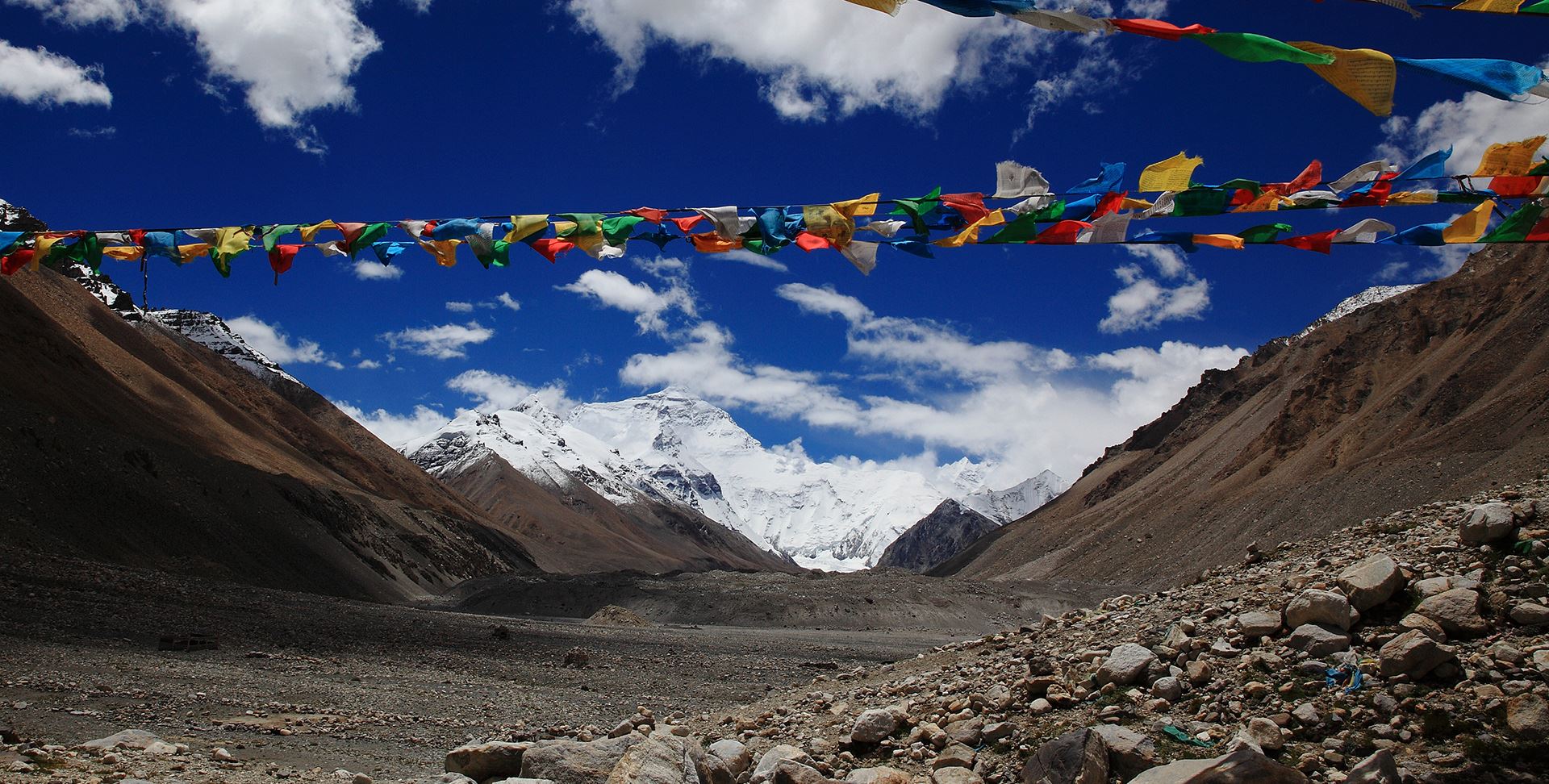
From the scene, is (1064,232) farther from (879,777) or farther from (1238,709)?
(879,777)

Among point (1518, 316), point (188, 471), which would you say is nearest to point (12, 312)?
point (188, 471)

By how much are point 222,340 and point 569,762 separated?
435 feet

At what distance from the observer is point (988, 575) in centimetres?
9050

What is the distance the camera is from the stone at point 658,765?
6.55m

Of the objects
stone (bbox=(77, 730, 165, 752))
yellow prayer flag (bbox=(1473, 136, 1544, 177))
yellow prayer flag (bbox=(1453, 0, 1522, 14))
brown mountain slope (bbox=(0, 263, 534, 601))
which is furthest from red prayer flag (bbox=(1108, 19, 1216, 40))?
brown mountain slope (bbox=(0, 263, 534, 601))

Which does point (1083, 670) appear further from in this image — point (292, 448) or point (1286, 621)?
point (292, 448)

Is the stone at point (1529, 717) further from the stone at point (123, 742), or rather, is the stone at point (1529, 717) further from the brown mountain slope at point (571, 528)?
the brown mountain slope at point (571, 528)

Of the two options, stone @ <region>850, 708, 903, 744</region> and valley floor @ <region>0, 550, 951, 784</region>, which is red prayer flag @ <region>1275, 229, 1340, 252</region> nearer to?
stone @ <region>850, 708, 903, 744</region>

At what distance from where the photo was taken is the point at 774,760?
7.37 meters

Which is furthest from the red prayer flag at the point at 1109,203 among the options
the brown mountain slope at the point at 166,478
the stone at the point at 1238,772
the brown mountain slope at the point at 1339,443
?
the brown mountain slope at the point at 1339,443

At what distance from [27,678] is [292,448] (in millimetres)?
71966

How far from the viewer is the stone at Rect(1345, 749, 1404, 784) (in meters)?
5.38

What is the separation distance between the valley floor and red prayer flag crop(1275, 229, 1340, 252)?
31.2ft

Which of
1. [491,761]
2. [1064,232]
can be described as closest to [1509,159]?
[1064,232]
